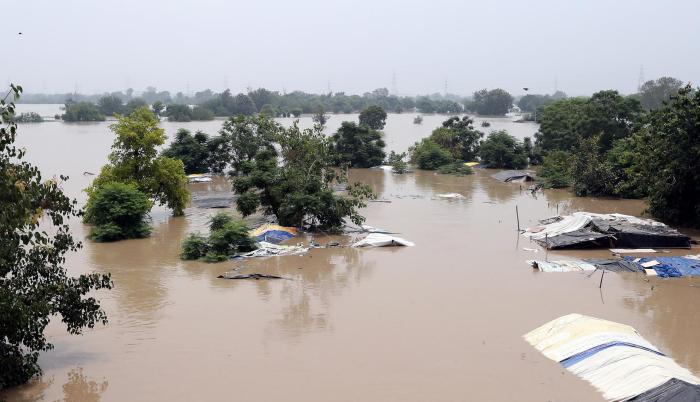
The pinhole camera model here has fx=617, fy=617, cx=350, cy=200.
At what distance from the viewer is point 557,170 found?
30453 mm

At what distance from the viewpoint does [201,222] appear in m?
21.4

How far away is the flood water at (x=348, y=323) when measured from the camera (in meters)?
8.90

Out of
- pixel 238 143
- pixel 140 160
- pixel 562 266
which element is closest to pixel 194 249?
pixel 140 160

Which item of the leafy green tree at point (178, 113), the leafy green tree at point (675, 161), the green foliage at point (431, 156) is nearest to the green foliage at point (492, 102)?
the leafy green tree at point (178, 113)

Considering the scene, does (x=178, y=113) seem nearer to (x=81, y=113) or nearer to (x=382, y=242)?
(x=81, y=113)

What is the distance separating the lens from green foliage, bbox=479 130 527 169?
1442 inches

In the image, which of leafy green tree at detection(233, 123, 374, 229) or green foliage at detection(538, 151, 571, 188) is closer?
leafy green tree at detection(233, 123, 374, 229)

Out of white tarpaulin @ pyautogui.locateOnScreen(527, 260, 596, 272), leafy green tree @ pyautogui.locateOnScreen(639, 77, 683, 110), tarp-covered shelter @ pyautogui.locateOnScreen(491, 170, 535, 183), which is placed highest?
leafy green tree @ pyautogui.locateOnScreen(639, 77, 683, 110)

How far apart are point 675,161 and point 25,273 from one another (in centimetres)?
1694

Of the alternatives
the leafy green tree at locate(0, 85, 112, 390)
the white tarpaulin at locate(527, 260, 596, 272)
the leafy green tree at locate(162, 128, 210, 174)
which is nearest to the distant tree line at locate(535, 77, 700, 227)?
the white tarpaulin at locate(527, 260, 596, 272)

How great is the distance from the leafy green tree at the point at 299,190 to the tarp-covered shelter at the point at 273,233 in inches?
24.0

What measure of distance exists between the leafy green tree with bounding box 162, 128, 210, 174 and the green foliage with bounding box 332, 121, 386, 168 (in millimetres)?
7800

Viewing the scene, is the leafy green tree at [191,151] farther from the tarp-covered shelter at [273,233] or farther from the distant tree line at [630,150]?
the distant tree line at [630,150]

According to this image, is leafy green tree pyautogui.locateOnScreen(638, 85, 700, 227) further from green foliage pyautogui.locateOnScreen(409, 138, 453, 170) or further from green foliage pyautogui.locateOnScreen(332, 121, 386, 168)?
green foliage pyautogui.locateOnScreen(332, 121, 386, 168)
